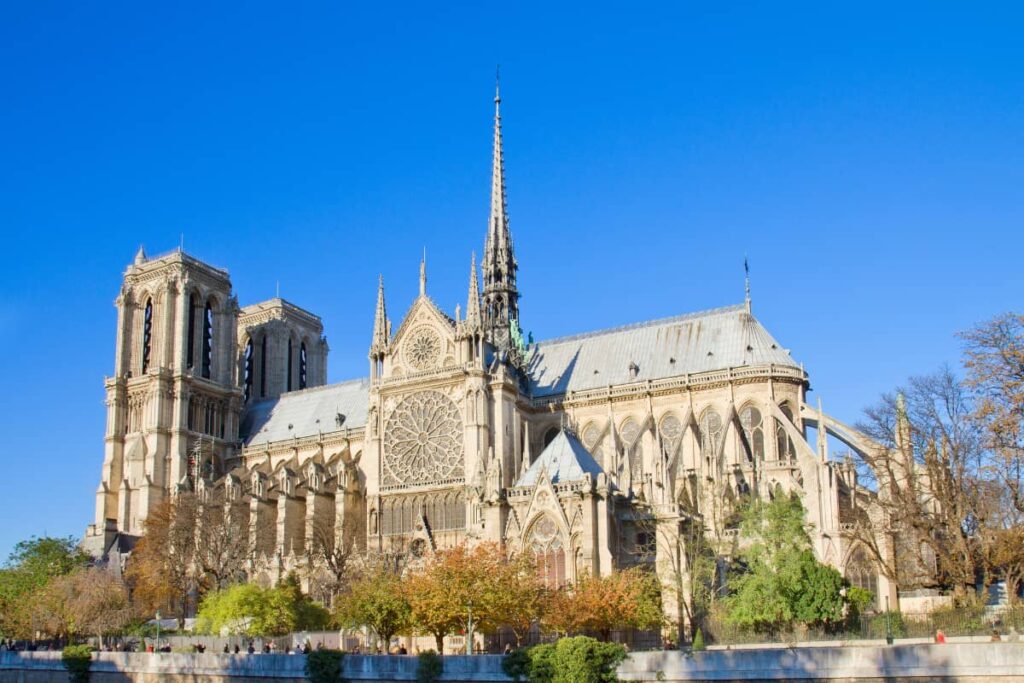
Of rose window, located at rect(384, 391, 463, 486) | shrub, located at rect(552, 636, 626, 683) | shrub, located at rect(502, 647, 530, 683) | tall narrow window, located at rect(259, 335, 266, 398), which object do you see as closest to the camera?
shrub, located at rect(552, 636, 626, 683)

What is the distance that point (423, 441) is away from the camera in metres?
62.8

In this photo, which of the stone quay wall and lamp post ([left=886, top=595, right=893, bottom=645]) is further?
lamp post ([left=886, top=595, right=893, bottom=645])

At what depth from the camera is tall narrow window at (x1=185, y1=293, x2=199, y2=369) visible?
81375 mm

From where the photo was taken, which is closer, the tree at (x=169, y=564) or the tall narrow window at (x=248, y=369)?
the tree at (x=169, y=564)

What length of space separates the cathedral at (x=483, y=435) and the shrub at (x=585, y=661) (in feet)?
41.4

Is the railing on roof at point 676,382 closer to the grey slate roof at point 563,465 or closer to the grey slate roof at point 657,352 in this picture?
the grey slate roof at point 657,352

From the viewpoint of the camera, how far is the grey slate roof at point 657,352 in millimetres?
63344

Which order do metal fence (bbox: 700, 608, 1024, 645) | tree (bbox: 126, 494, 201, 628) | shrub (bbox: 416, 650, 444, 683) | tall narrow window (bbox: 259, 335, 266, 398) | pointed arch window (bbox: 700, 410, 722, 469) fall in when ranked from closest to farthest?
metal fence (bbox: 700, 608, 1024, 645), shrub (bbox: 416, 650, 444, 683), pointed arch window (bbox: 700, 410, 722, 469), tree (bbox: 126, 494, 201, 628), tall narrow window (bbox: 259, 335, 266, 398)

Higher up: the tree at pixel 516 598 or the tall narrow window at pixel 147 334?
the tall narrow window at pixel 147 334

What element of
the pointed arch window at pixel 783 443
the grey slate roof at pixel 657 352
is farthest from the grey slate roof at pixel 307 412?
the pointed arch window at pixel 783 443

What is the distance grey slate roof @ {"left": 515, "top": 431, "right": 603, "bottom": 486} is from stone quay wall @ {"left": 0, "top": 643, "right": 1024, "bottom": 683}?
14274 mm

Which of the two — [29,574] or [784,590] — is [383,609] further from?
[29,574]

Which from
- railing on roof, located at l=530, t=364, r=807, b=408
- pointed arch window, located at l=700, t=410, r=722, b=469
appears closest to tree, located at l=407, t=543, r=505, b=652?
pointed arch window, located at l=700, t=410, r=722, b=469

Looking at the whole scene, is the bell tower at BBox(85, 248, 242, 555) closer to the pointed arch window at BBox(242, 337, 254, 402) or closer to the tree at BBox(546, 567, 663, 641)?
the pointed arch window at BBox(242, 337, 254, 402)
